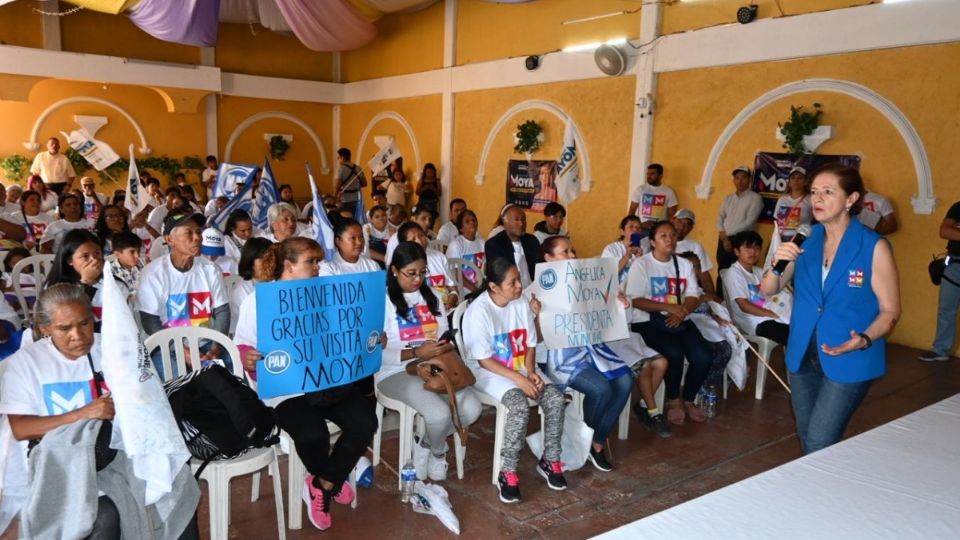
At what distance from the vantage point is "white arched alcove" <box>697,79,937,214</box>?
21.0ft

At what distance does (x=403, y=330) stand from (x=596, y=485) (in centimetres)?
132

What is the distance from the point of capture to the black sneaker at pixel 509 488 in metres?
3.25

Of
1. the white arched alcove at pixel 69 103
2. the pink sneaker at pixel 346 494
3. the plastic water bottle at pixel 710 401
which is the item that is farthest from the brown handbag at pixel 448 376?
the white arched alcove at pixel 69 103

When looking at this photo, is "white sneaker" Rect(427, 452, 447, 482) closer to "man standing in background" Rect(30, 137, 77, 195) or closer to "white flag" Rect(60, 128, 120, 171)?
A: "man standing in background" Rect(30, 137, 77, 195)

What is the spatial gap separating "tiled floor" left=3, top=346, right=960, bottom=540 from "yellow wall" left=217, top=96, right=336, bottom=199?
38.8ft

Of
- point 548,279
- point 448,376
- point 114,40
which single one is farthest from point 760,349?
point 114,40

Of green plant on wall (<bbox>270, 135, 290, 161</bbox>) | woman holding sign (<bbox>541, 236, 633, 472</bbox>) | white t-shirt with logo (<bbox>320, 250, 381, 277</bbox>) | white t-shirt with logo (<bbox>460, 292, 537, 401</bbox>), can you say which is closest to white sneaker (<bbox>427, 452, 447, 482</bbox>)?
white t-shirt with logo (<bbox>460, 292, 537, 401</bbox>)

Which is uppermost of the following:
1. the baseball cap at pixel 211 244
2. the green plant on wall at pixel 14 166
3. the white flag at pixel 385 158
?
the white flag at pixel 385 158

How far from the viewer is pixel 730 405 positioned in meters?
4.79

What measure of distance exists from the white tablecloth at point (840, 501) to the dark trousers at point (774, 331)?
2.43 metres

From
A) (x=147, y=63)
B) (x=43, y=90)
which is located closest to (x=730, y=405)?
(x=147, y=63)

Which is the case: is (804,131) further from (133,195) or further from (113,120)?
(113,120)

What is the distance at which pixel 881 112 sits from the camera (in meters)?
6.65

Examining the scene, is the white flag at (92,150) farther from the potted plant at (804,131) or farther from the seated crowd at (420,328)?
the potted plant at (804,131)
